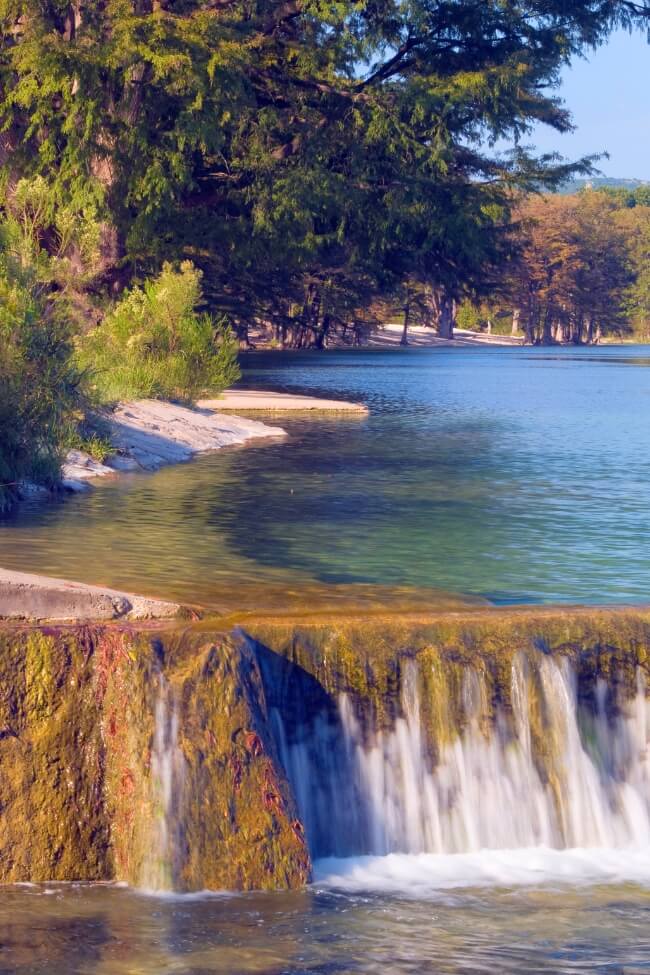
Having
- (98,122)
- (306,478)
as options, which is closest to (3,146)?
(98,122)

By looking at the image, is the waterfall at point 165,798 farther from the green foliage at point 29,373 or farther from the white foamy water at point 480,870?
the green foliage at point 29,373

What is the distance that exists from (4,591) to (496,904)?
323 cm

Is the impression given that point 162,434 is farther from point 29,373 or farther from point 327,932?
point 327,932

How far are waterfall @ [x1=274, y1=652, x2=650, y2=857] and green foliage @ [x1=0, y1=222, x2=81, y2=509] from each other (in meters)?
7.09

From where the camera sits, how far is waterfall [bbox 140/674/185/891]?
7.19 meters

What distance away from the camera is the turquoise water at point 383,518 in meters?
11.0

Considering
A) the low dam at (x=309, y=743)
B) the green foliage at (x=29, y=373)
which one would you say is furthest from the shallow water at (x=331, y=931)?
the green foliage at (x=29, y=373)

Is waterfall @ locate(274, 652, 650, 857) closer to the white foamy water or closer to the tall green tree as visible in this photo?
the white foamy water

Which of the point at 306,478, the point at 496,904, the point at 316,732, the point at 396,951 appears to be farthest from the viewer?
the point at 306,478

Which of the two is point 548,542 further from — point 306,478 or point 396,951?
point 396,951

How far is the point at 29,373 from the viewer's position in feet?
49.8

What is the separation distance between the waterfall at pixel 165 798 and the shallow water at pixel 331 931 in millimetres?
173

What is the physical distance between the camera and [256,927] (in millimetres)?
6574

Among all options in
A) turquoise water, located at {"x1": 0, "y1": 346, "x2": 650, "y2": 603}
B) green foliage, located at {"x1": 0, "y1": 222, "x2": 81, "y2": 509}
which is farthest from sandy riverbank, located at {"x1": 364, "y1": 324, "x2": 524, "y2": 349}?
green foliage, located at {"x1": 0, "y1": 222, "x2": 81, "y2": 509}
